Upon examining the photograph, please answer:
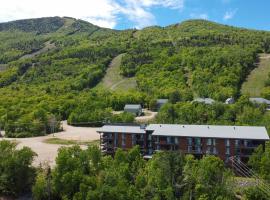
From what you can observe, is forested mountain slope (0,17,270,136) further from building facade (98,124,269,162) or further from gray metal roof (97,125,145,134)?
building facade (98,124,269,162)

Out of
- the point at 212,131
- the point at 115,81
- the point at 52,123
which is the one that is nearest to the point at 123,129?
the point at 212,131

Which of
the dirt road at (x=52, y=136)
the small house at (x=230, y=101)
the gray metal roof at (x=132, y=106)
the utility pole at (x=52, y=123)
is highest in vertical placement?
the small house at (x=230, y=101)

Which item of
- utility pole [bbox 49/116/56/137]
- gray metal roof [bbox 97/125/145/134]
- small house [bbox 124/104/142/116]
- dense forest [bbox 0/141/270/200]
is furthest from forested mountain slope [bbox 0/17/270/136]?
dense forest [bbox 0/141/270/200]

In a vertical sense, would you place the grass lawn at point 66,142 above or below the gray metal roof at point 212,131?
below

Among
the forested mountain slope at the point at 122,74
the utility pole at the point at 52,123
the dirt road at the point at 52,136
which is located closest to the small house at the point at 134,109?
the forested mountain slope at the point at 122,74

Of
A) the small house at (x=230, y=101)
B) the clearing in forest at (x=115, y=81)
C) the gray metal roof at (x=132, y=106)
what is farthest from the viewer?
the clearing in forest at (x=115, y=81)

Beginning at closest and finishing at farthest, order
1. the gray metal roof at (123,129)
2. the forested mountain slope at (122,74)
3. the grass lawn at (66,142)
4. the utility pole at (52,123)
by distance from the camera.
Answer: the gray metal roof at (123,129) → the grass lawn at (66,142) → the utility pole at (52,123) → the forested mountain slope at (122,74)

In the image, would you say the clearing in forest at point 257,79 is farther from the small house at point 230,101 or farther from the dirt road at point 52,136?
the dirt road at point 52,136
